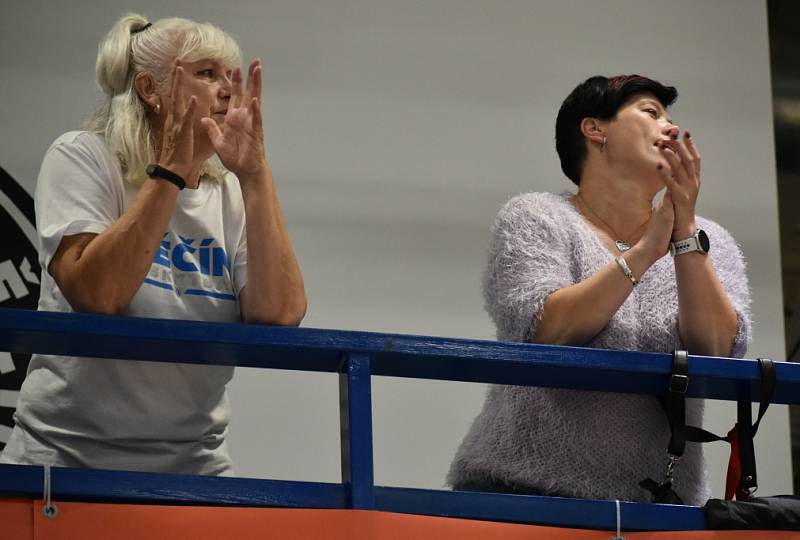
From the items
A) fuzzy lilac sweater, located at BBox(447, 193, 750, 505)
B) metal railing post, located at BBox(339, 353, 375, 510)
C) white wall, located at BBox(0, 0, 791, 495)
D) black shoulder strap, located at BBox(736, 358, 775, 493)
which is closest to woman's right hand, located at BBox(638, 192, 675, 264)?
fuzzy lilac sweater, located at BBox(447, 193, 750, 505)

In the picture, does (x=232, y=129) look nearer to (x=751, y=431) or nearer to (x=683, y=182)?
(x=683, y=182)

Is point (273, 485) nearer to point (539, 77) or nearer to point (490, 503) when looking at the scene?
point (490, 503)

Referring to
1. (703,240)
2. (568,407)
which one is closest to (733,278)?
(703,240)

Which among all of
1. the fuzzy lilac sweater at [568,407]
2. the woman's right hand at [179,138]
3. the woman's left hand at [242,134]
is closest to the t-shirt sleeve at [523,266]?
the fuzzy lilac sweater at [568,407]

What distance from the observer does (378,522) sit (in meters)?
2.02

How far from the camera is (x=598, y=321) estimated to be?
240 centimetres

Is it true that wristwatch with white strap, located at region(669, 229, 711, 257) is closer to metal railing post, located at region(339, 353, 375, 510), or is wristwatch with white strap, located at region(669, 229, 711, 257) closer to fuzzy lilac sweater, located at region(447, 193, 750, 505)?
fuzzy lilac sweater, located at region(447, 193, 750, 505)

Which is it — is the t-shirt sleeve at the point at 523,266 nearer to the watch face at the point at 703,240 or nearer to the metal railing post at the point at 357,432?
the watch face at the point at 703,240

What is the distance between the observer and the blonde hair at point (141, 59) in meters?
2.51

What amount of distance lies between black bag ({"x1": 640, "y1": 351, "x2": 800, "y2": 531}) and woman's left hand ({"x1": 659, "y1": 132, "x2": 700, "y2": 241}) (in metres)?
0.29

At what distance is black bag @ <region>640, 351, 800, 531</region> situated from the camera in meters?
2.19

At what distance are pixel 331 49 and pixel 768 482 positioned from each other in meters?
1.79

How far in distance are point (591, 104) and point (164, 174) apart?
3.23 ft

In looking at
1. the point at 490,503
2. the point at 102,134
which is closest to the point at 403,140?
the point at 102,134
